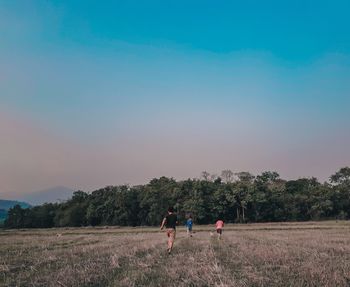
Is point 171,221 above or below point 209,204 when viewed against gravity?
below

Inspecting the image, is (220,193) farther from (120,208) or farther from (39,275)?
(39,275)

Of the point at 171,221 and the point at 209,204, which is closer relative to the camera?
the point at 171,221

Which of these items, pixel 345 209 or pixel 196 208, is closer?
pixel 196 208

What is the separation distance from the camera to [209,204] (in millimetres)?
98500

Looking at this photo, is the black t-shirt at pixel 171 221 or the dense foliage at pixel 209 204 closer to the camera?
→ the black t-shirt at pixel 171 221

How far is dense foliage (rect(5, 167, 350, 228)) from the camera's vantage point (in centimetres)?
9862

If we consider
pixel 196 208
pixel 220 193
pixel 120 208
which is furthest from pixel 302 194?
pixel 120 208

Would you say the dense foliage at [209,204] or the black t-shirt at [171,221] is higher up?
the dense foliage at [209,204]

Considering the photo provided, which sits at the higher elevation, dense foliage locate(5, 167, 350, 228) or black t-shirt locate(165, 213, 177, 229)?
dense foliage locate(5, 167, 350, 228)

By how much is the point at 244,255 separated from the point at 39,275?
839cm

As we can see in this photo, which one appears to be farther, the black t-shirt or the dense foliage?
the dense foliage

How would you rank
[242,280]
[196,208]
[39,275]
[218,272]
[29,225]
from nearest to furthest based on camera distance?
[242,280], [218,272], [39,275], [196,208], [29,225]

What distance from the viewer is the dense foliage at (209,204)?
98625 millimetres

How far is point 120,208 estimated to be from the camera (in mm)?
102500
